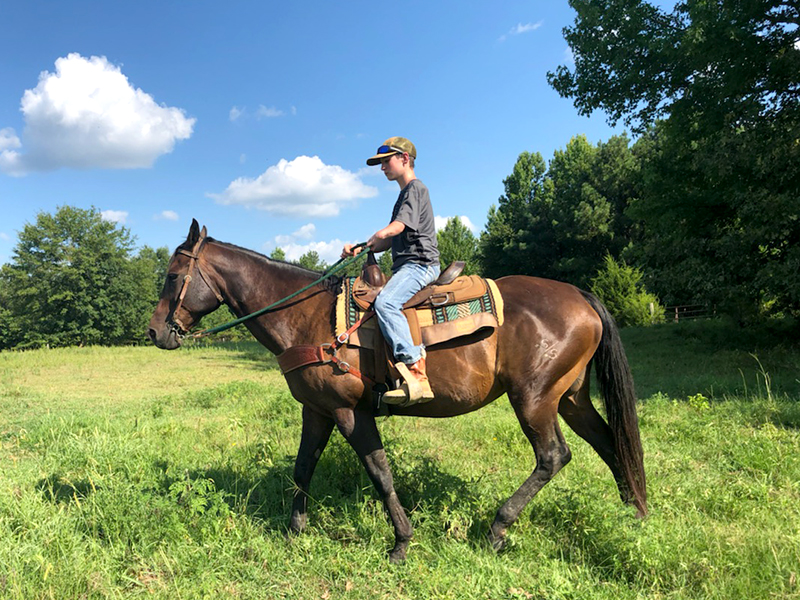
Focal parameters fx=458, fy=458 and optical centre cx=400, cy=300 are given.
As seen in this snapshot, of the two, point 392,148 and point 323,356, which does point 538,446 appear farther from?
point 392,148

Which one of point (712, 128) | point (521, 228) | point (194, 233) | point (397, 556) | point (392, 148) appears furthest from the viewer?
point (521, 228)

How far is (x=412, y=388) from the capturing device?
3268 mm

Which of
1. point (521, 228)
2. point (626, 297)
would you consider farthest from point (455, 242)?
point (626, 297)

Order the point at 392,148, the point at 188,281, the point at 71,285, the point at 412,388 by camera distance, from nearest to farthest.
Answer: the point at 412,388 → the point at 392,148 → the point at 188,281 → the point at 71,285

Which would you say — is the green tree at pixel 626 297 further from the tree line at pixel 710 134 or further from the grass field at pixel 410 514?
the grass field at pixel 410 514

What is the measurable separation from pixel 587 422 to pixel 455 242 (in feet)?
163

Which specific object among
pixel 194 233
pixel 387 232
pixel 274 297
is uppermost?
pixel 194 233

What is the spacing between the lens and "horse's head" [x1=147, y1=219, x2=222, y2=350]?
3793 mm

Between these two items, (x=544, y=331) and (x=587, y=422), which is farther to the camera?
(x=587, y=422)

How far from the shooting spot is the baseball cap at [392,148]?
368 centimetres

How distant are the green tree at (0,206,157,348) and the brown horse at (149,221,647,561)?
46094 millimetres

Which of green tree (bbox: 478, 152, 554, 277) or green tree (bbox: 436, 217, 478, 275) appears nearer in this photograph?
green tree (bbox: 478, 152, 554, 277)

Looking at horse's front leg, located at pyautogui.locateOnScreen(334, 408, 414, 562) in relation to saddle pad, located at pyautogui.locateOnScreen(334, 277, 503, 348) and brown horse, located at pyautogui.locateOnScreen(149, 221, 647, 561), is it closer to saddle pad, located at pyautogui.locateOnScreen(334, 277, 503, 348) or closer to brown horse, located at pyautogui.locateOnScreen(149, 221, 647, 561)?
brown horse, located at pyautogui.locateOnScreen(149, 221, 647, 561)

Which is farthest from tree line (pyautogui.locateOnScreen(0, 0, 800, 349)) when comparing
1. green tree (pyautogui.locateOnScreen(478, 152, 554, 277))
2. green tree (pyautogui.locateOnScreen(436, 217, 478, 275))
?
green tree (pyautogui.locateOnScreen(436, 217, 478, 275))
